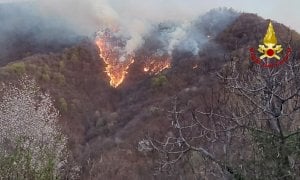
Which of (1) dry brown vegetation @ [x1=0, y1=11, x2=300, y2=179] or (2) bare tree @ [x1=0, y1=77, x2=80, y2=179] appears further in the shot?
(1) dry brown vegetation @ [x1=0, y1=11, x2=300, y2=179]

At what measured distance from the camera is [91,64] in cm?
10262

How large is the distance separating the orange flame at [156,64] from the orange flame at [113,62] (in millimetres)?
4719

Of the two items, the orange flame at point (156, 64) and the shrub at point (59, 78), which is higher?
Answer: the orange flame at point (156, 64)

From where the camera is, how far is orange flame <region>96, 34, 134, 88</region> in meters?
104

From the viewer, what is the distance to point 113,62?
365 ft

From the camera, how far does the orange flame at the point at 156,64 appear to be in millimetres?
100188

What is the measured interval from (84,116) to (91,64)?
90.5 feet

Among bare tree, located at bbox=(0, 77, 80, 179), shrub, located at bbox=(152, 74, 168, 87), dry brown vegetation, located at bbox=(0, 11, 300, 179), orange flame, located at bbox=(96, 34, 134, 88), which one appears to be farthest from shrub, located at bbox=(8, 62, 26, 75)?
bare tree, located at bbox=(0, 77, 80, 179)

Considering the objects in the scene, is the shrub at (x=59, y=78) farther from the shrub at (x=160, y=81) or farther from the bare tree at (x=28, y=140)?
the bare tree at (x=28, y=140)

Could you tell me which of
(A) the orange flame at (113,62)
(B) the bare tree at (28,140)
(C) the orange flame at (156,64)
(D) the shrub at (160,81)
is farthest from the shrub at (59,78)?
(B) the bare tree at (28,140)

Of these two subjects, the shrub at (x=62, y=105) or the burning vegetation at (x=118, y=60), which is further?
the burning vegetation at (x=118, y=60)

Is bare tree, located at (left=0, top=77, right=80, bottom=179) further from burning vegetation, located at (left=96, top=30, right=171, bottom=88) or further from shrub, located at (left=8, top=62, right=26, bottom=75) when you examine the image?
burning vegetation, located at (left=96, top=30, right=171, bottom=88)

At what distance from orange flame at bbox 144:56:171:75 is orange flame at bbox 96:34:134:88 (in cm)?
472

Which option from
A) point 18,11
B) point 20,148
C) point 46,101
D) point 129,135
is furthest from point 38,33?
point 20,148
